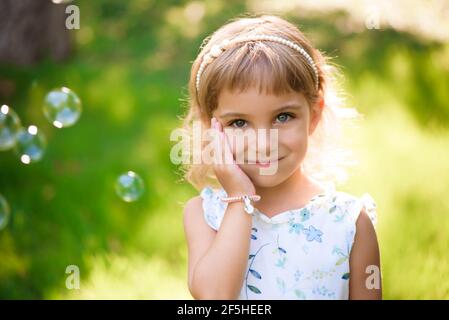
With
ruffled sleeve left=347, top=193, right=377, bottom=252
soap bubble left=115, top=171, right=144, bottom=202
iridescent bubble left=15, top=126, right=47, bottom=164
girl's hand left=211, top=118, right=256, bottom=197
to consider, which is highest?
iridescent bubble left=15, top=126, right=47, bottom=164

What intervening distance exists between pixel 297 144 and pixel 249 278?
1.46 ft

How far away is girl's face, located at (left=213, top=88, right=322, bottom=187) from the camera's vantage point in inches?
82.0

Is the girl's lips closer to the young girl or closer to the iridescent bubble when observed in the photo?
the young girl

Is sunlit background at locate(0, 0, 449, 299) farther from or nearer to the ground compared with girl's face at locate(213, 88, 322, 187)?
farther from the ground

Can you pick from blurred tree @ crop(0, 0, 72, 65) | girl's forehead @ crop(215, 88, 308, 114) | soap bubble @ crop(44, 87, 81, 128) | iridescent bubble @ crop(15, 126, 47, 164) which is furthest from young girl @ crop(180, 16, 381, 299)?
blurred tree @ crop(0, 0, 72, 65)

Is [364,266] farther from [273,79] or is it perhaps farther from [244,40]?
[244,40]

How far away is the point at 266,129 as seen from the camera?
82.1 inches

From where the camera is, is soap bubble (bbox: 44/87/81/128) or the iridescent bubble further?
the iridescent bubble

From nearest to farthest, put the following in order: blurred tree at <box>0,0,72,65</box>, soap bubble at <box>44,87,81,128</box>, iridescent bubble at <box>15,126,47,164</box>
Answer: soap bubble at <box>44,87,81,128</box> < iridescent bubble at <box>15,126,47,164</box> < blurred tree at <box>0,0,72,65</box>

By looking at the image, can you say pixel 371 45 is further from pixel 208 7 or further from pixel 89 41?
pixel 89 41

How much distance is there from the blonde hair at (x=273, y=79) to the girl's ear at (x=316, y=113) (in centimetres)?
2

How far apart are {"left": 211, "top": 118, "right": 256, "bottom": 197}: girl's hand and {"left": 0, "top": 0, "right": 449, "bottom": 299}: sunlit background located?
116 centimetres

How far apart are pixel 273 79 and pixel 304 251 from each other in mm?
540

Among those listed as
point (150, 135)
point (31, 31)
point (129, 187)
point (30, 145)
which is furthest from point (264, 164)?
point (31, 31)
